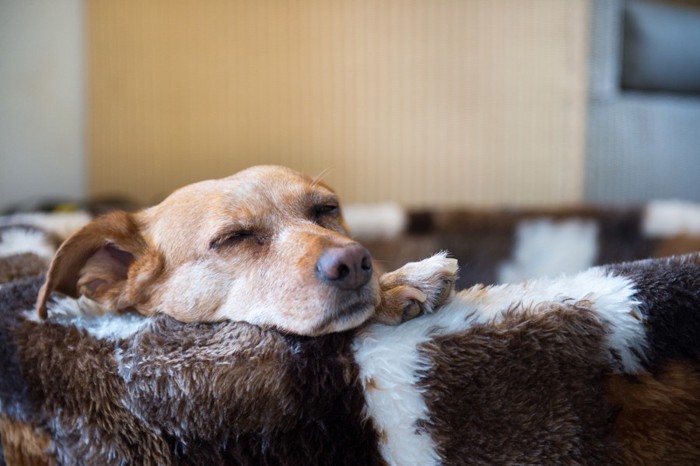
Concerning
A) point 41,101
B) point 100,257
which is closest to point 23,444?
point 100,257

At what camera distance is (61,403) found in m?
0.99

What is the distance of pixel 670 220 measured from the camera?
221 cm

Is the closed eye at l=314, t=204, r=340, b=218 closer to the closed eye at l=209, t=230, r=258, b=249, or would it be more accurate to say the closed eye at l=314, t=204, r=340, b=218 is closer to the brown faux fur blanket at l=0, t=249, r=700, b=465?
the closed eye at l=209, t=230, r=258, b=249

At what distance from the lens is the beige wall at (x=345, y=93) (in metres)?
2.96

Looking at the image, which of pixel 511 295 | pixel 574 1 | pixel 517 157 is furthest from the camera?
pixel 517 157

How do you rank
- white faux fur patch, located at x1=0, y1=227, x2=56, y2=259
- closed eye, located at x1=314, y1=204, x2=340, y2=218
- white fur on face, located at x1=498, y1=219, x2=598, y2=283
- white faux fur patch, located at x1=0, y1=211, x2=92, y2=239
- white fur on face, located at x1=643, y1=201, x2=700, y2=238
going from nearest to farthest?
closed eye, located at x1=314, y1=204, x2=340, y2=218 → white faux fur patch, located at x1=0, y1=227, x2=56, y2=259 → white faux fur patch, located at x1=0, y1=211, x2=92, y2=239 → white fur on face, located at x1=643, y1=201, x2=700, y2=238 → white fur on face, located at x1=498, y1=219, x2=598, y2=283

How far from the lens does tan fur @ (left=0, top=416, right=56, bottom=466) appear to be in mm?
997

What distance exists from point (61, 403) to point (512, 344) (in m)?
0.71

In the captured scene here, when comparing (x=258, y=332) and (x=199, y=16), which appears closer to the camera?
(x=258, y=332)

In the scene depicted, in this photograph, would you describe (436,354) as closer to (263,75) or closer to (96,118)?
(263,75)

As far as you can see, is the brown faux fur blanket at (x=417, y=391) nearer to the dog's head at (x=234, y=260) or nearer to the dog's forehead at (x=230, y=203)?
the dog's head at (x=234, y=260)

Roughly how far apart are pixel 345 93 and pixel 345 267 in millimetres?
2190

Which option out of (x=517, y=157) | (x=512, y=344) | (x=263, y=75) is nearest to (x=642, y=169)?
(x=517, y=157)

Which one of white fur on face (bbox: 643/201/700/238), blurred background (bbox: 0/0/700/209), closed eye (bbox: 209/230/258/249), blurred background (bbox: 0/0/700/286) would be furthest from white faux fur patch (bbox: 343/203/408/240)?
closed eye (bbox: 209/230/258/249)
